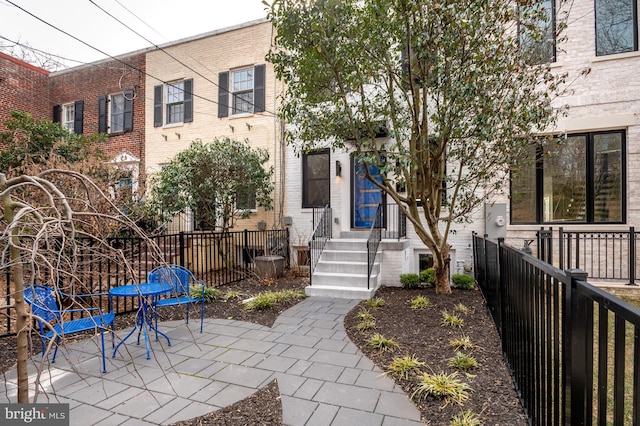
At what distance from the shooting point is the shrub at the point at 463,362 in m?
3.36

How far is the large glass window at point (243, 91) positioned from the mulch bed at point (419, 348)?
6.02 meters

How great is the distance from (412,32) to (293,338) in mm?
4592

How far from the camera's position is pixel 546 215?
770cm

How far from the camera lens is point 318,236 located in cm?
816

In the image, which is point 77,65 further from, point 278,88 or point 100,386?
point 100,386

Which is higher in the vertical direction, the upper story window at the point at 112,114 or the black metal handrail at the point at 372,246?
the upper story window at the point at 112,114

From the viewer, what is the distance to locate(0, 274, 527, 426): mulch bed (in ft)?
8.64

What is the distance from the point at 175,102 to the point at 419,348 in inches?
444

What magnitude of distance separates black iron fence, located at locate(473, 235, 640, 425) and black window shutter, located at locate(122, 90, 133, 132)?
42.8ft

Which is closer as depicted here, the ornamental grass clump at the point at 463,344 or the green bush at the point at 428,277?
the ornamental grass clump at the point at 463,344

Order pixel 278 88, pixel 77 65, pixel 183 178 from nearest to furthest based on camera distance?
pixel 183 178
pixel 278 88
pixel 77 65

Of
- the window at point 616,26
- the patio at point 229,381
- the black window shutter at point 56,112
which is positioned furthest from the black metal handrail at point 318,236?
the black window shutter at point 56,112

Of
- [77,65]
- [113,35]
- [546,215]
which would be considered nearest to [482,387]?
[546,215]

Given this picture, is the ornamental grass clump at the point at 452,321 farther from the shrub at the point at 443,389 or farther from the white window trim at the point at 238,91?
the white window trim at the point at 238,91
